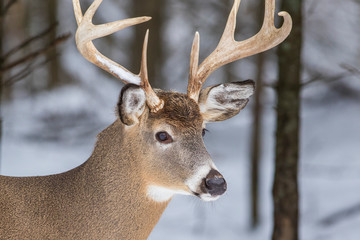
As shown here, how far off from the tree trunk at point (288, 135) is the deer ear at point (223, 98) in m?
1.70

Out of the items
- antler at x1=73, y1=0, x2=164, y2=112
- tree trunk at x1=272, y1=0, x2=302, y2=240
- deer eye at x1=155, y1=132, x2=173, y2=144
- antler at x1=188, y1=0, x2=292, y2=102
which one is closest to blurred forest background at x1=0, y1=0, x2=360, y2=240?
tree trunk at x1=272, y1=0, x2=302, y2=240

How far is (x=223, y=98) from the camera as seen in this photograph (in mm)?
5035

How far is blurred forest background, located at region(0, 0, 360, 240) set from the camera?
6.80m

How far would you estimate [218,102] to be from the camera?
5.05 m

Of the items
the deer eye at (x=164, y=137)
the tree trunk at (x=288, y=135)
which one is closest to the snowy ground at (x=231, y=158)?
the tree trunk at (x=288, y=135)

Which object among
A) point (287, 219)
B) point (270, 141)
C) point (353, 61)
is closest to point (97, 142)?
point (287, 219)

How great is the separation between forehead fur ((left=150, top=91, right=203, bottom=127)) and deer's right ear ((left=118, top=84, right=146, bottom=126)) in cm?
A: 15

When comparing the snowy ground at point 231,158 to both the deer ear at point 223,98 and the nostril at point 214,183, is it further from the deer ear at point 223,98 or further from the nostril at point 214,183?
the nostril at point 214,183

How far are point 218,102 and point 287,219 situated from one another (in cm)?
220

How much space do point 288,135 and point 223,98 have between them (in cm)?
193

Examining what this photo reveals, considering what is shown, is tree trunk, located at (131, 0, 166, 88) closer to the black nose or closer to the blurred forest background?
the blurred forest background

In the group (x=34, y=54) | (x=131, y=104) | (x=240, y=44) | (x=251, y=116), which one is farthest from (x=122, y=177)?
(x=251, y=116)

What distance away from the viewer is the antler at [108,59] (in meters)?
4.46

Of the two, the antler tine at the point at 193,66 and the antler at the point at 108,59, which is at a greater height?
the antler at the point at 108,59
